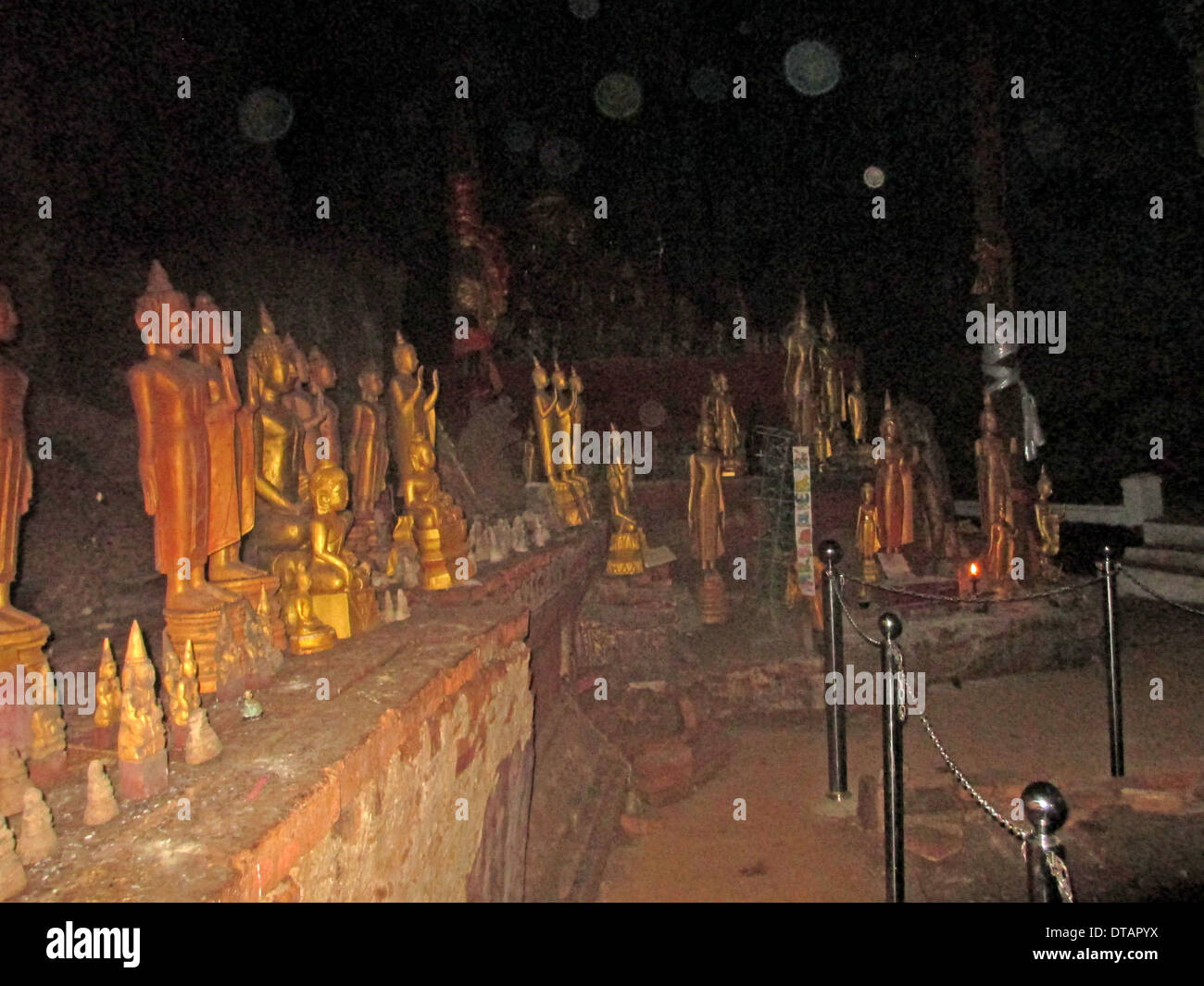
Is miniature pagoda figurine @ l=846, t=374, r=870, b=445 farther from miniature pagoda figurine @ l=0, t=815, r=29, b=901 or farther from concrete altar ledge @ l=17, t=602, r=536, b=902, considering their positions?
miniature pagoda figurine @ l=0, t=815, r=29, b=901

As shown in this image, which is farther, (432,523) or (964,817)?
(432,523)

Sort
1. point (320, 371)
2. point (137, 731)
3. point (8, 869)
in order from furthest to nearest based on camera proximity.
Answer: point (320, 371)
point (137, 731)
point (8, 869)

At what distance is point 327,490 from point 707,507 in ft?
15.8

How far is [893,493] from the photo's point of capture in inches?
307

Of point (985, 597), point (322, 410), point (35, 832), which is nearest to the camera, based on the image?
point (35, 832)

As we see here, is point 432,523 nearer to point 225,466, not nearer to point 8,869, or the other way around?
point 225,466

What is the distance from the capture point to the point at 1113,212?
38.2 ft

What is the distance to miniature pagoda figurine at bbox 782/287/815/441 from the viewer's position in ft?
29.3

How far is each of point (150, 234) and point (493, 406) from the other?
16.1ft

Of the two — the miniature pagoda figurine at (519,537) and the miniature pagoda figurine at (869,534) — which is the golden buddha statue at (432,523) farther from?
the miniature pagoda figurine at (869,534)

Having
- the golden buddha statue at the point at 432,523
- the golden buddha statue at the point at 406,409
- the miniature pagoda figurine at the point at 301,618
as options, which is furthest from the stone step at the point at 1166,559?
the miniature pagoda figurine at the point at 301,618

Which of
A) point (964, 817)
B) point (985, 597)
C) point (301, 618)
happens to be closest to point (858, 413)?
point (985, 597)

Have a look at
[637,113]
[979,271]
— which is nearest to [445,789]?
[979,271]

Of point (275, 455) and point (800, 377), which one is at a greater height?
point (800, 377)
